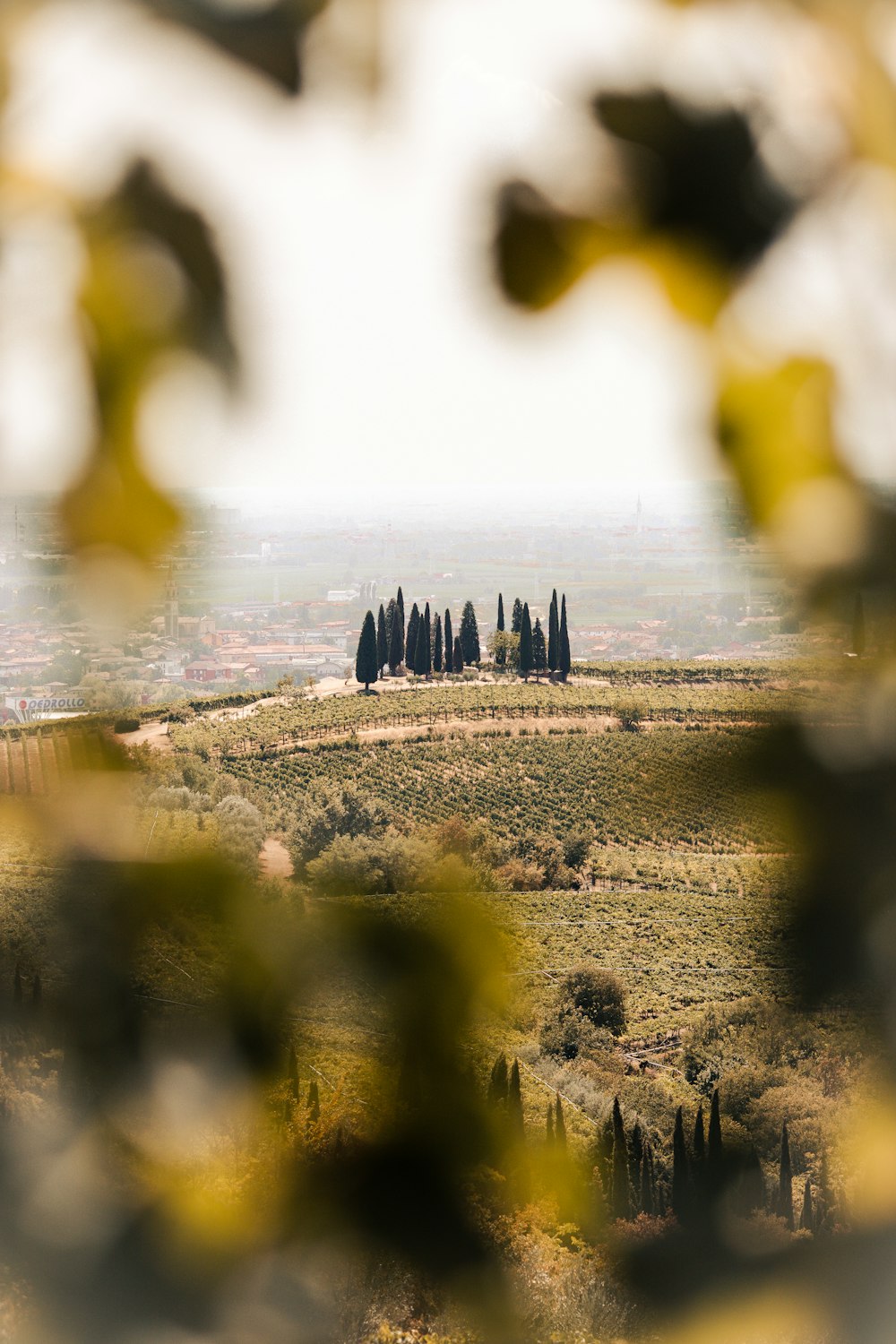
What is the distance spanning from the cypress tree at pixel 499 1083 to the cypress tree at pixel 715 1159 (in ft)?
0.20

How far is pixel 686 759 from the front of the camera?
21 cm

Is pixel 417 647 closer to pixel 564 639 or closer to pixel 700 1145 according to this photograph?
pixel 564 639

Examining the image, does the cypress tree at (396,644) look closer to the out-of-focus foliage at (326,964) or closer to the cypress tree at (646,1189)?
the cypress tree at (646,1189)

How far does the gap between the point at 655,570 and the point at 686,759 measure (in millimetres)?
248

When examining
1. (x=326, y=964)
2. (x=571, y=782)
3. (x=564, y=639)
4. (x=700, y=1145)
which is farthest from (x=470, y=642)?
(x=326, y=964)

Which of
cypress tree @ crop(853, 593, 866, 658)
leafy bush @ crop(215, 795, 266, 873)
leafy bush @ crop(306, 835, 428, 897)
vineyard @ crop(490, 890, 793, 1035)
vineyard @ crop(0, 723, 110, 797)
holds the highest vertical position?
cypress tree @ crop(853, 593, 866, 658)

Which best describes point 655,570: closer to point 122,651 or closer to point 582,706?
point 122,651

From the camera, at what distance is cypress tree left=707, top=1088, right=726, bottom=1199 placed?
10.3 inches

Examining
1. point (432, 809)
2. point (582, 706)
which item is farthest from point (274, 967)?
point (582, 706)

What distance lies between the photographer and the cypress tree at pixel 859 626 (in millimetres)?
210

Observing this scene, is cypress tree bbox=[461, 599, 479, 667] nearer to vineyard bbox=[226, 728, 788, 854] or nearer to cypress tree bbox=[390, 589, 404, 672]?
cypress tree bbox=[390, 589, 404, 672]

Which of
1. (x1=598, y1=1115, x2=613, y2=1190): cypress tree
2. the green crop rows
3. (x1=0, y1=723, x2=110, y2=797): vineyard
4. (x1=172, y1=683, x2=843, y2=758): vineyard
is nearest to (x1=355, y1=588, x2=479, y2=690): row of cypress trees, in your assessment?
(x1=172, y1=683, x2=843, y2=758): vineyard

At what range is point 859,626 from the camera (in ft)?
0.69

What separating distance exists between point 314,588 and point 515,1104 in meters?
0.32
